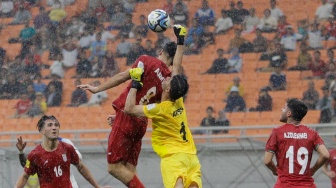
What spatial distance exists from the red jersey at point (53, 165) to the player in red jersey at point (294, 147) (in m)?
2.37

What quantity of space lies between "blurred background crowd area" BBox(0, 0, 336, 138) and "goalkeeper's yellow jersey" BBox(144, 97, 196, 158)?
7.88 meters

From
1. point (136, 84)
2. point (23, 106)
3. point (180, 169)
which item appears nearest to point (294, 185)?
point (180, 169)

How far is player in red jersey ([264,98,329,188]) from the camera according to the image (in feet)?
37.2

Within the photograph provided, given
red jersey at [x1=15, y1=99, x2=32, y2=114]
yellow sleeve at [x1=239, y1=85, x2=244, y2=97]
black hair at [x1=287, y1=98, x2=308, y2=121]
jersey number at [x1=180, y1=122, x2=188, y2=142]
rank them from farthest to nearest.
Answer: red jersey at [x1=15, y1=99, x2=32, y2=114] < yellow sleeve at [x1=239, y1=85, x2=244, y2=97] < jersey number at [x1=180, y1=122, x2=188, y2=142] < black hair at [x1=287, y1=98, x2=308, y2=121]

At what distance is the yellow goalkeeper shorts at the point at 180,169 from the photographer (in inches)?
453

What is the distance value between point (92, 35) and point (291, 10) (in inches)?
181

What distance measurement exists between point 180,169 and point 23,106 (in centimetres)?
1150

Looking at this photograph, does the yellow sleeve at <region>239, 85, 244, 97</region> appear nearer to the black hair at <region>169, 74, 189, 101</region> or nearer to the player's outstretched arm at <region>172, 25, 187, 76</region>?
the player's outstretched arm at <region>172, 25, 187, 76</region>

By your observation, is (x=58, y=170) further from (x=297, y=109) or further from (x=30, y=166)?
(x=297, y=109)

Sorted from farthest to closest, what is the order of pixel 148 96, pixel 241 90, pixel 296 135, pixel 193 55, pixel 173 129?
pixel 193 55 → pixel 241 90 → pixel 148 96 → pixel 173 129 → pixel 296 135

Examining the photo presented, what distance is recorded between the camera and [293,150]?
447 inches

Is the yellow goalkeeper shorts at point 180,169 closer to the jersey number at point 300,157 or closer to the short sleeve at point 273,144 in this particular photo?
the short sleeve at point 273,144

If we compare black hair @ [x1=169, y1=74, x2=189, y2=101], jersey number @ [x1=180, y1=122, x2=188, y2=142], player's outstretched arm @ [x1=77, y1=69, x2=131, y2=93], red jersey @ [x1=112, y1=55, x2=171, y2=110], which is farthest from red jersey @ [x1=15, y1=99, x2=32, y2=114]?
black hair @ [x1=169, y1=74, x2=189, y2=101]

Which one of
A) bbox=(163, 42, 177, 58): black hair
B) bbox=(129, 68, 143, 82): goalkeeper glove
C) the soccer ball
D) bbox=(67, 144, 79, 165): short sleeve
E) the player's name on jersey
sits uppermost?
the soccer ball
